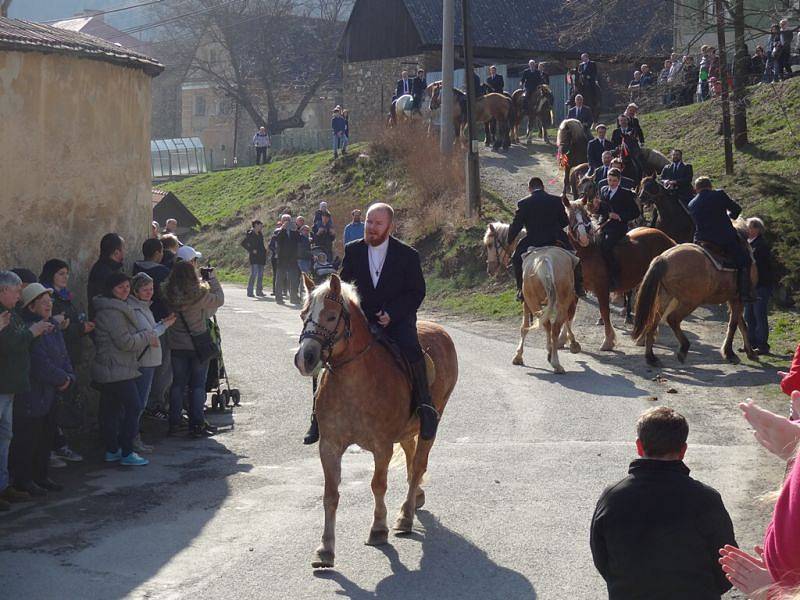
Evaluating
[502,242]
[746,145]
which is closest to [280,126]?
[746,145]

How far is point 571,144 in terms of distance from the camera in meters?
28.6

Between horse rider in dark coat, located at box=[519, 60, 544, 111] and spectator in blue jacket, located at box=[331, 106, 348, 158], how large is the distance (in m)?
7.75

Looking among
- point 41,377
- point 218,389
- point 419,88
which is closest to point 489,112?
point 419,88

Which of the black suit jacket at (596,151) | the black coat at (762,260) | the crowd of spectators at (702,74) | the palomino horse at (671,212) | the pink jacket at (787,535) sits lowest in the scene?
the pink jacket at (787,535)

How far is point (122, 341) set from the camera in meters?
11.3

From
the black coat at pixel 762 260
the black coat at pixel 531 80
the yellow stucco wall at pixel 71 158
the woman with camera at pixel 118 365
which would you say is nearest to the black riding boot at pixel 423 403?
the woman with camera at pixel 118 365

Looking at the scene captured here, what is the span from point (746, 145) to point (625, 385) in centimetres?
1631

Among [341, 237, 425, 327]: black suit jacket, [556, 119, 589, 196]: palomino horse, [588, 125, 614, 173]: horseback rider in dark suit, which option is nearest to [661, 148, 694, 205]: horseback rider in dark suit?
[588, 125, 614, 173]: horseback rider in dark suit

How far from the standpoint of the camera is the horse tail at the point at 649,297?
16422 millimetres

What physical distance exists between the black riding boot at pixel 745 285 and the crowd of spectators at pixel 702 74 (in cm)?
1141

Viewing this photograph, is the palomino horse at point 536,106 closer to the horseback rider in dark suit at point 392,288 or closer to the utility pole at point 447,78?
the utility pole at point 447,78

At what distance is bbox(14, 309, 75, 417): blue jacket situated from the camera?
10.1 meters

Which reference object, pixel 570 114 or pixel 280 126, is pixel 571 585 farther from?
pixel 280 126

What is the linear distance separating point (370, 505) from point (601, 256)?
32.7 ft
